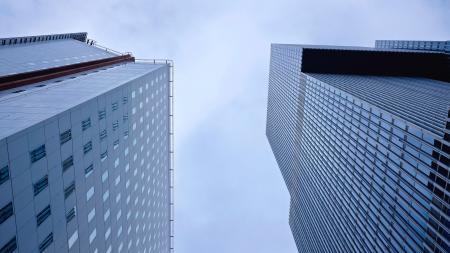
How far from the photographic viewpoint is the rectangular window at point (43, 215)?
30.4 m

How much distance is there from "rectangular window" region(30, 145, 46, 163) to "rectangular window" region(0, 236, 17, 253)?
20.0 ft

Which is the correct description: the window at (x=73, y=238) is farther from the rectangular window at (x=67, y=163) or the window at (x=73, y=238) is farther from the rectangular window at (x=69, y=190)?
the rectangular window at (x=67, y=163)

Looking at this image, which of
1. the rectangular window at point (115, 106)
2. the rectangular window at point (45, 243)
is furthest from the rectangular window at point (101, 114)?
the rectangular window at point (45, 243)

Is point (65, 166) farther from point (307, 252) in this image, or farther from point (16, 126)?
point (307, 252)

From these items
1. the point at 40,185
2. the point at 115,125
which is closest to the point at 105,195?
the point at 115,125

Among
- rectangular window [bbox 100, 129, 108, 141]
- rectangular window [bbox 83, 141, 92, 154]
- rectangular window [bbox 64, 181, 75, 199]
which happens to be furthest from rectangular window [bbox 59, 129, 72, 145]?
rectangular window [bbox 100, 129, 108, 141]

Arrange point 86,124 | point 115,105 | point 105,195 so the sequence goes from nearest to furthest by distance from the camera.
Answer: point 86,124 → point 105,195 → point 115,105

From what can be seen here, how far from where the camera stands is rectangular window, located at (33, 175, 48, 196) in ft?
97.0

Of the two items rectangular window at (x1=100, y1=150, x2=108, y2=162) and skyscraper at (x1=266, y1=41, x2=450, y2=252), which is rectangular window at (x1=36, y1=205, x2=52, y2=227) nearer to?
rectangular window at (x1=100, y1=150, x2=108, y2=162)

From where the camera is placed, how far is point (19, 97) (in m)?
37.6

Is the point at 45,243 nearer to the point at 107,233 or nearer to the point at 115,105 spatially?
the point at 107,233

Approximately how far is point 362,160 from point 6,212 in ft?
179

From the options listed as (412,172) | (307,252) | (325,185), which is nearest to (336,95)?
(325,185)

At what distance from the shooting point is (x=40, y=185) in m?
30.2
